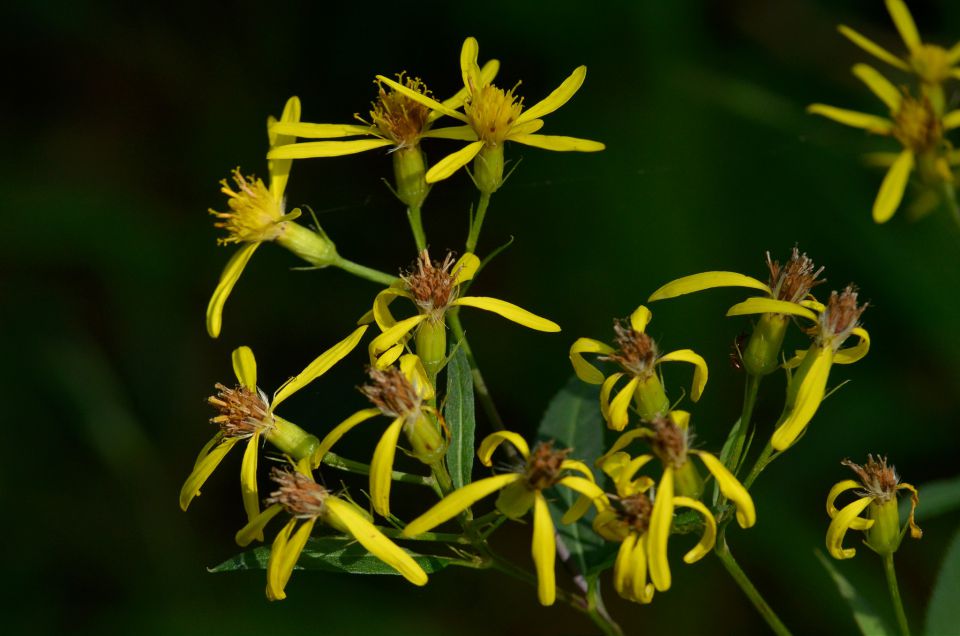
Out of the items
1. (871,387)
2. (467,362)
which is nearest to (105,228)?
(467,362)

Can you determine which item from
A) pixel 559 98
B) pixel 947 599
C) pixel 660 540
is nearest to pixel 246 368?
pixel 559 98

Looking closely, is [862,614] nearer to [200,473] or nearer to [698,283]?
[698,283]

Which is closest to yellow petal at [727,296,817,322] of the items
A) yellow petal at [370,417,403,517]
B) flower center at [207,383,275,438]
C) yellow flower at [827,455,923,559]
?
yellow flower at [827,455,923,559]

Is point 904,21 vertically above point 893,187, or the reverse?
point 904,21

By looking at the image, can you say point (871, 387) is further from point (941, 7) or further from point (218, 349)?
point (218, 349)

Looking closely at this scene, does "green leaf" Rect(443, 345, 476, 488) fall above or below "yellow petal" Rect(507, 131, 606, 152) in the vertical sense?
below

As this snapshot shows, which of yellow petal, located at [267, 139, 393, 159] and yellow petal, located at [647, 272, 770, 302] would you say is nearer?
yellow petal, located at [647, 272, 770, 302]

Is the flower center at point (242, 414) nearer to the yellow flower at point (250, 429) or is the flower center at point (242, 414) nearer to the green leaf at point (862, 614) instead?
the yellow flower at point (250, 429)

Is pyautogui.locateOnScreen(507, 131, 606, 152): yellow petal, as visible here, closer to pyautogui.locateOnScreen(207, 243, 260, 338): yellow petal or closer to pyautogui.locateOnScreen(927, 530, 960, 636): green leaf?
pyautogui.locateOnScreen(207, 243, 260, 338): yellow petal
